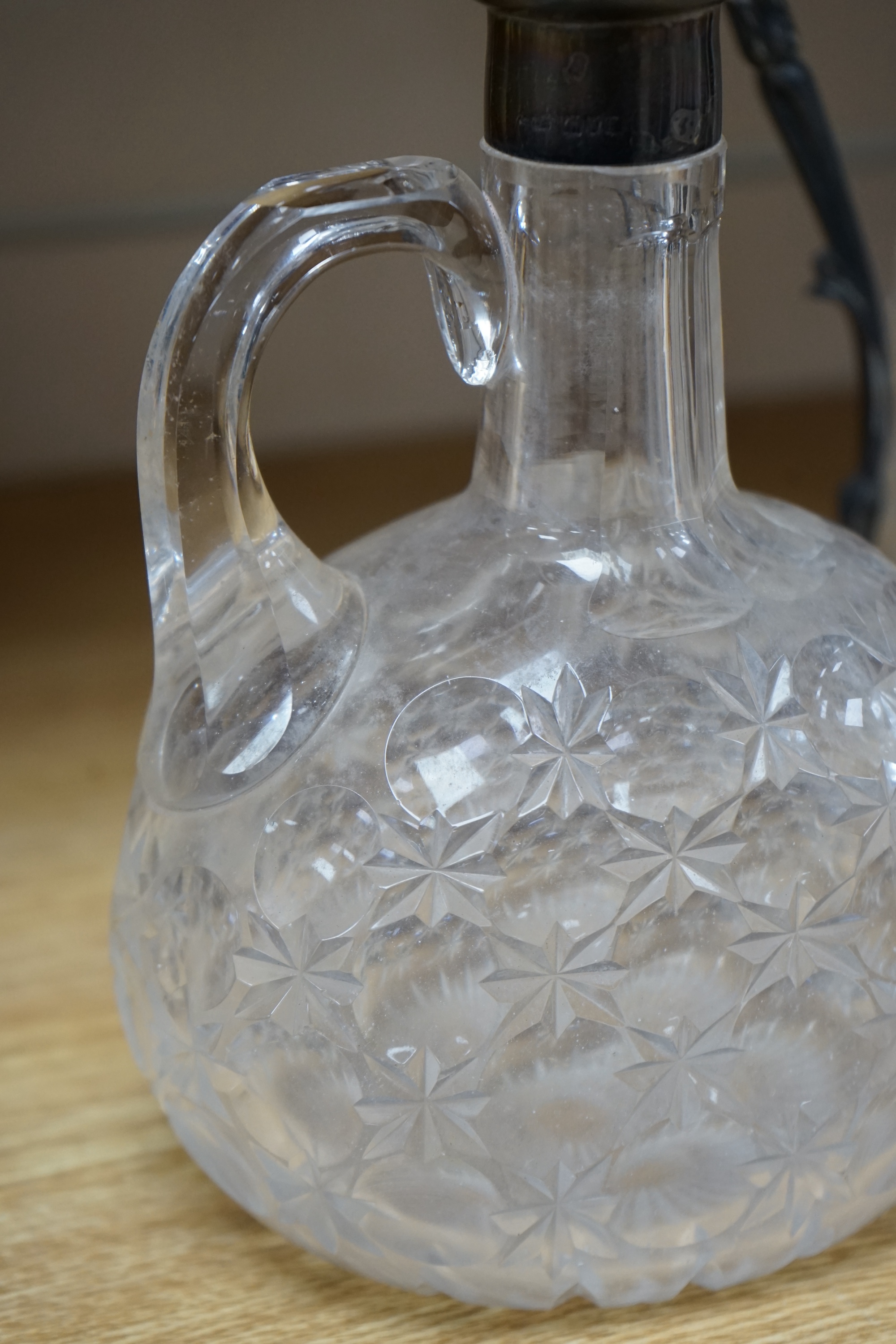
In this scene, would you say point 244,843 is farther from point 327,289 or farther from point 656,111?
point 327,289

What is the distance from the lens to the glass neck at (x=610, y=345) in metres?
0.29

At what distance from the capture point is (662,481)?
0.31 meters

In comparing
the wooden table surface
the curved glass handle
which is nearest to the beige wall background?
the wooden table surface

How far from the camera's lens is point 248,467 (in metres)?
0.30

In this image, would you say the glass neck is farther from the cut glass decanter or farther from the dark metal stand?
the dark metal stand

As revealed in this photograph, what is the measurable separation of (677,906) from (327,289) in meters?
0.53

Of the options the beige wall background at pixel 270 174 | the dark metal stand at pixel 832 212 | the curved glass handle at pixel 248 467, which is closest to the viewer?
the curved glass handle at pixel 248 467

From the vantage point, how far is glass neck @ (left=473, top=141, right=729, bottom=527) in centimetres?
29

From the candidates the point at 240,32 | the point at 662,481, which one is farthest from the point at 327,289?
the point at 662,481

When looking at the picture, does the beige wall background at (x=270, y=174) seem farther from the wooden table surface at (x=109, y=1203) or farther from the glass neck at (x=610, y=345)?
the glass neck at (x=610, y=345)

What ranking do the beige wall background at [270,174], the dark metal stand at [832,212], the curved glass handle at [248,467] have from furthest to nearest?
the beige wall background at [270,174], the dark metal stand at [832,212], the curved glass handle at [248,467]

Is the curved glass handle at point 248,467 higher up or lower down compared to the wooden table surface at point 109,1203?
higher up

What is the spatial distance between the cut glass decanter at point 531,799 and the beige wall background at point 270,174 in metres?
0.41

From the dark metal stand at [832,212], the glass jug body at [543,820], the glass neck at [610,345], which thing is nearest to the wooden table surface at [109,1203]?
the glass jug body at [543,820]
